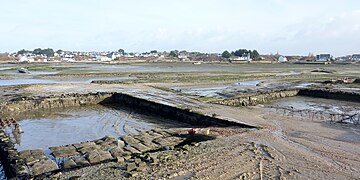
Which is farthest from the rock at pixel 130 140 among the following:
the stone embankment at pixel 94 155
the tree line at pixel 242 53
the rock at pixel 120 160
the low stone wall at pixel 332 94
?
the tree line at pixel 242 53

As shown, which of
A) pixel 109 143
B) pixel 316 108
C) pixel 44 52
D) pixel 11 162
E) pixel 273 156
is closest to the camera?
pixel 11 162

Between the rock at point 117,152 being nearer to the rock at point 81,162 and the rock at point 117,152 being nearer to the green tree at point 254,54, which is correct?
the rock at point 81,162

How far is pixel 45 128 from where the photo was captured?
57.5 feet

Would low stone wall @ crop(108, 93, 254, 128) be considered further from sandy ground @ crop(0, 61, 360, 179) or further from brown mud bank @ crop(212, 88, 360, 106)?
brown mud bank @ crop(212, 88, 360, 106)

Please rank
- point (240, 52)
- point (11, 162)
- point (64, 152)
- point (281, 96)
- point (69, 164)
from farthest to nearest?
point (240, 52), point (281, 96), point (64, 152), point (11, 162), point (69, 164)

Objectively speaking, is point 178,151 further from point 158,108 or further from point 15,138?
point 158,108

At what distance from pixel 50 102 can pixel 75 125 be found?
6612mm


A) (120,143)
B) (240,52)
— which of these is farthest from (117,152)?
(240,52)

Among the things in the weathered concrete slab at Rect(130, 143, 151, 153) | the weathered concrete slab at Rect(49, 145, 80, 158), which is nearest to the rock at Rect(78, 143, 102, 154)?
the weathered concrete slab at Rect(49, 145, 80, 158)

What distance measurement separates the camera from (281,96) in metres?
28.2

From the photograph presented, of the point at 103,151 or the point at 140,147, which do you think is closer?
the point at 103,151

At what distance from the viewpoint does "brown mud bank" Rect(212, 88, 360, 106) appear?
936 inches

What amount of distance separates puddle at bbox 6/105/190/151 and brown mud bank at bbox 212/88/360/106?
6475mm

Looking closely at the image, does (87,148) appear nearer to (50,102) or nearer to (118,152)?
(118,152)
